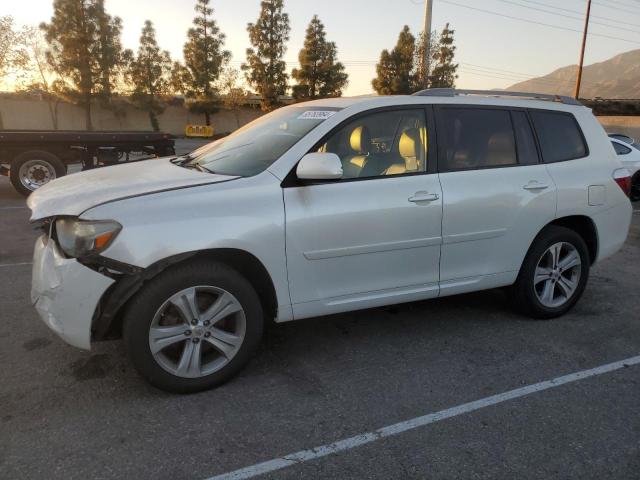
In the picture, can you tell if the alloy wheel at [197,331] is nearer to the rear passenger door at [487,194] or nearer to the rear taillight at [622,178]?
the rear passenger door at [487,194]

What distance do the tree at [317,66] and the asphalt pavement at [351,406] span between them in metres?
48.3

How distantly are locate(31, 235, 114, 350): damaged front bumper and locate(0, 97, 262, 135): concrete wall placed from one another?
129ft

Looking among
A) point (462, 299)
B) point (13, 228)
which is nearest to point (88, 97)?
point (13, 228)

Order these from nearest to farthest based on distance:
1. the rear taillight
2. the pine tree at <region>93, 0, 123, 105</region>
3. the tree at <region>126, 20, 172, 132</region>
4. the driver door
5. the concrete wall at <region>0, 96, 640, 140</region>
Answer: the driver door → the rear taillight → the concrete wall at <region>0, 96, 640, 140</region> → the pine tree at <region>93, 0, 123, 105</region> → the tree at <region>126, 20, 172, 132</region>

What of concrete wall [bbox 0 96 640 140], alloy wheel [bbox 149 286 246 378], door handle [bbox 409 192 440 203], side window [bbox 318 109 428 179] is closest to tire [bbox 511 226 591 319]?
door handle [bbox 409 192 440 203]

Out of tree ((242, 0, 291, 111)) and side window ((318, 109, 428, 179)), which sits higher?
tree ((242, 0, 291, 111))

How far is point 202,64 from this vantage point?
47.0 metres

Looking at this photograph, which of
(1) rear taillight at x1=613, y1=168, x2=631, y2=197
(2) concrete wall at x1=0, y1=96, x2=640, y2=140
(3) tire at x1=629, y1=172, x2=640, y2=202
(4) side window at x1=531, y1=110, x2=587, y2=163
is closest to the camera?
(4) side window at x1=531, y1=110, x2=587, y2=163

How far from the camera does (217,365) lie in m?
3.07

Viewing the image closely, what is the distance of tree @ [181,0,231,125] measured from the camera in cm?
4672

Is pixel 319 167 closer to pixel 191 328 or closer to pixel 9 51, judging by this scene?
pixel 191 328

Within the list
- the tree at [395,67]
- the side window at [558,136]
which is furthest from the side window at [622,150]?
the tree at [395,67]

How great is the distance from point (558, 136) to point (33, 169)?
934cm

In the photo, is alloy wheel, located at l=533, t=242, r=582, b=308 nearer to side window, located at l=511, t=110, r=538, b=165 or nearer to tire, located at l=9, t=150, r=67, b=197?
side window, located at l=511, t=110, r=538, b=165
